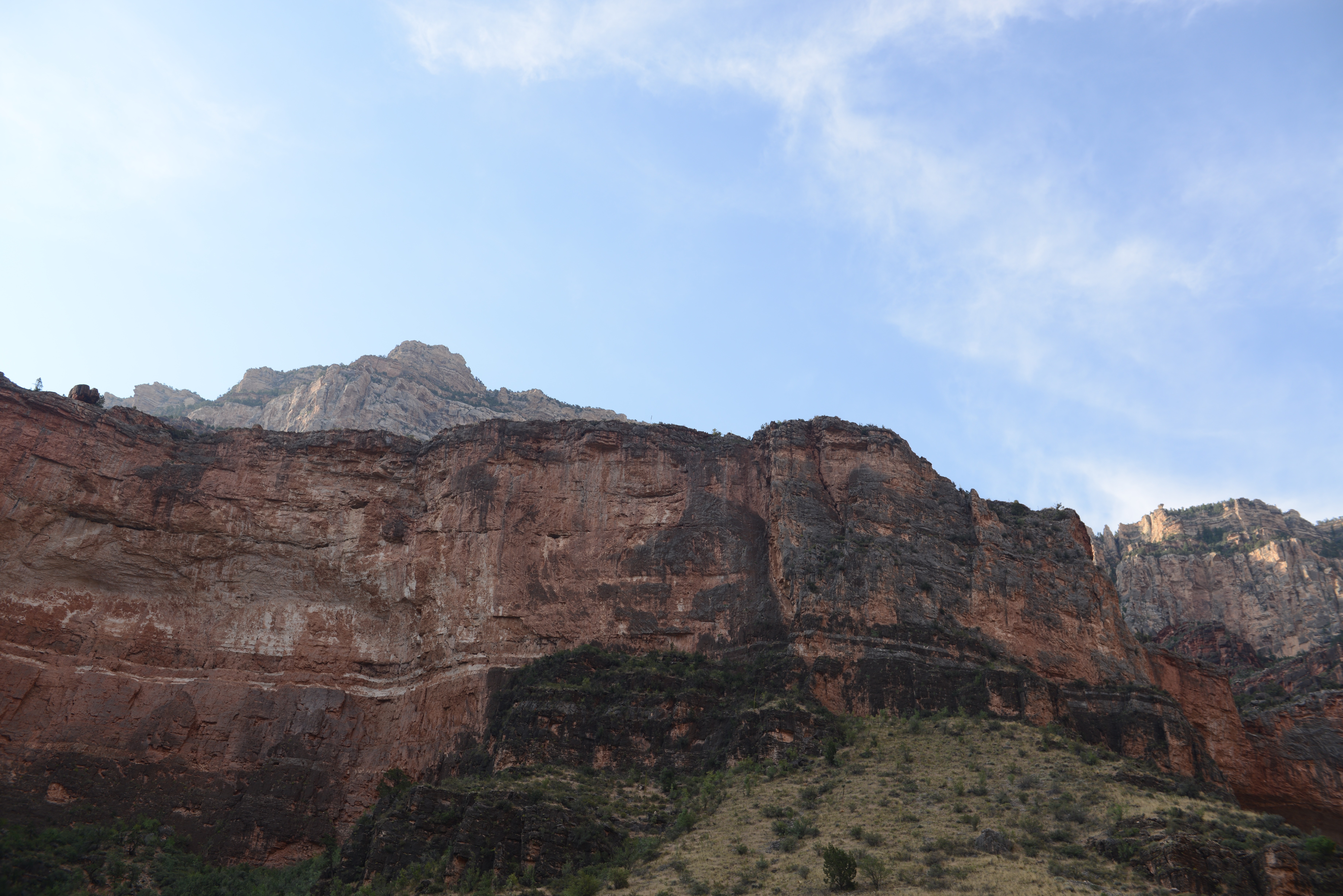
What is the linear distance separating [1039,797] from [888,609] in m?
14.7

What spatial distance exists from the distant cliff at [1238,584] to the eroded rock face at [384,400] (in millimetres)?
51409

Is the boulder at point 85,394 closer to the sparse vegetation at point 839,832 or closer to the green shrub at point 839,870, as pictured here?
the sparse vegetation at point 839,832

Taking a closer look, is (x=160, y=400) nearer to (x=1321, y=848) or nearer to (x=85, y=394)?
(x=85, y=394)

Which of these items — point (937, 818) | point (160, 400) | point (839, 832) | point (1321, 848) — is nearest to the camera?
point (1321, 848)

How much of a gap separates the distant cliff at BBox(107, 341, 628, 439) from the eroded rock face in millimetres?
103

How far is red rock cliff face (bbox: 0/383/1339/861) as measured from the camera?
50.6 meters

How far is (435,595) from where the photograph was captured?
186 ft

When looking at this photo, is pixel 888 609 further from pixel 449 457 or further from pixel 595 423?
pixel 449 457

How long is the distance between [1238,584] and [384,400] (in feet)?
259

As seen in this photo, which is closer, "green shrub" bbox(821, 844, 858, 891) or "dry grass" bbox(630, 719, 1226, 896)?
"green shrub" bbox(821, 844, 858, 891)

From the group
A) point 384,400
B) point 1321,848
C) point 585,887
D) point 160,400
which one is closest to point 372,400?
point 384,400

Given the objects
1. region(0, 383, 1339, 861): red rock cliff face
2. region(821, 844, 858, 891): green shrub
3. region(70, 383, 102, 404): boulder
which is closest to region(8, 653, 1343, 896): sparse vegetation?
region(821, 844, 858, 891): green shrub

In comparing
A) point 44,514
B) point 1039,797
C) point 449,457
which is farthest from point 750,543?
point 44,514

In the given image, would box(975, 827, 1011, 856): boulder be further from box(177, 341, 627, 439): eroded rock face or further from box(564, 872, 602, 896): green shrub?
box(177, 341, 627, 439): eroded rock face
